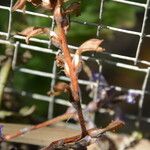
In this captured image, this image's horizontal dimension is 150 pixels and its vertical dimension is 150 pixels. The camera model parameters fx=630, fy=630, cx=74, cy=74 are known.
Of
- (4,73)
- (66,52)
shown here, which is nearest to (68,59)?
(66,52)

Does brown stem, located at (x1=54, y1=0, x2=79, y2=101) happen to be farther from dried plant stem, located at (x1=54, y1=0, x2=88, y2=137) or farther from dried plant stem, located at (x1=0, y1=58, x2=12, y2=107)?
dried plant stem, located at (x1=0, y1=58, x2=12, y2=107)

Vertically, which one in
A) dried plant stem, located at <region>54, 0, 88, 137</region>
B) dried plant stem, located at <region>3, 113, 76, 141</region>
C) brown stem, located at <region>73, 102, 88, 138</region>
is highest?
dried plant stem, located at <region>54, 0, 88, 137</region>

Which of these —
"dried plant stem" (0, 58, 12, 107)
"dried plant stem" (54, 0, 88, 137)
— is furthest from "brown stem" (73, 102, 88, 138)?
"dried plant stem" (0, 58, 12, 107)

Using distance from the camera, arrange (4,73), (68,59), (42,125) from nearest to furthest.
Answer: (68,59) < (42,125) < (4,73)

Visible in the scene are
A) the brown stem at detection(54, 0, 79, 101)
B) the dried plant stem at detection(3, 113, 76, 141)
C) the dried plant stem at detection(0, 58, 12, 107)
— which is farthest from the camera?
the dried plant stem at detection(0, 58, 12, 107)

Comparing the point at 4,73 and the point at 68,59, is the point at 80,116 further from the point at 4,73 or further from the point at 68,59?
the point at 4,73

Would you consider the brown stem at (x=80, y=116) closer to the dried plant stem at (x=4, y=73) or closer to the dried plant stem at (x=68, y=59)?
the dried plant stem at (x=68, y=59)

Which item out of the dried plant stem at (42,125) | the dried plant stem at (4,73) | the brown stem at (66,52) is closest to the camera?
the brown stem at (66,52)

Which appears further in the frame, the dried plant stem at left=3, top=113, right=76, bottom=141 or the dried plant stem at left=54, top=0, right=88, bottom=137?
the dried plant stem at left=3, top=113, right=76, bottom=141

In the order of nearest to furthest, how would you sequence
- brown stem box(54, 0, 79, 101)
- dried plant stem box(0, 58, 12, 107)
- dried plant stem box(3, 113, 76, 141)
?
brown stem box(54, 0, 79, 101) < dried plant stem box(3, 113, 76, 141) < dried plant stem box(0, 58, 12, 107)

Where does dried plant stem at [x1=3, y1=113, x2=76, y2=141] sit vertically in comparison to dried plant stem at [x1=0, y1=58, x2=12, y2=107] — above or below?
below

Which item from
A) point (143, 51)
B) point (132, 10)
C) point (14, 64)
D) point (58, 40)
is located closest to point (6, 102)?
point (14, 64)

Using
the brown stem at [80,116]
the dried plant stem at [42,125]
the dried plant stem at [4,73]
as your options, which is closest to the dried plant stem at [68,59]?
the brown stem at [80,116]
